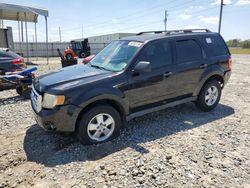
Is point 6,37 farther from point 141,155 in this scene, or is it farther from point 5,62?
point 141,155

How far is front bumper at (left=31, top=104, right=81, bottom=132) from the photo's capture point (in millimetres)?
3488

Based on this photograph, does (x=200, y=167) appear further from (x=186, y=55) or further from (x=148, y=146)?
(x=186, y=55)

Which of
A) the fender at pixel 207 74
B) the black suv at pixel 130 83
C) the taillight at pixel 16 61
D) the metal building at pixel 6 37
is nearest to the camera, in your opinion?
the black suv at pixel 130 83

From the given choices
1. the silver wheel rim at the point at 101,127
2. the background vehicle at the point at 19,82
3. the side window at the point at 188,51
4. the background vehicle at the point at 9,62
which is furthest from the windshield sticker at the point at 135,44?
the background vehicle at the point at 9,62

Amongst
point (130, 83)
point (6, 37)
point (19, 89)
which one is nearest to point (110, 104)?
point (130, 83)

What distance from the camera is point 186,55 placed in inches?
190

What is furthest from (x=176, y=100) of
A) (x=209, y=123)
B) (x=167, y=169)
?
(x=167, y=169)

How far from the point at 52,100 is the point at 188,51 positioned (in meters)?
3.10

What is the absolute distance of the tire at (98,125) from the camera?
12.0 feet

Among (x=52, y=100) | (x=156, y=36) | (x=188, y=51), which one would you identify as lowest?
(x=52, y=100)

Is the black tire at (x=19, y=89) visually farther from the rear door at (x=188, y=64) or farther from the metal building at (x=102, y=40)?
the metal building at (x=102, y=40)

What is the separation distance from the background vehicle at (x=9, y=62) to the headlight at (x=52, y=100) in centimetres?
636

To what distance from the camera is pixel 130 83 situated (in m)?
4.02

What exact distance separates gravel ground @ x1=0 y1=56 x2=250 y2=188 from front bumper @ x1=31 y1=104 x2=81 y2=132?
430mm
